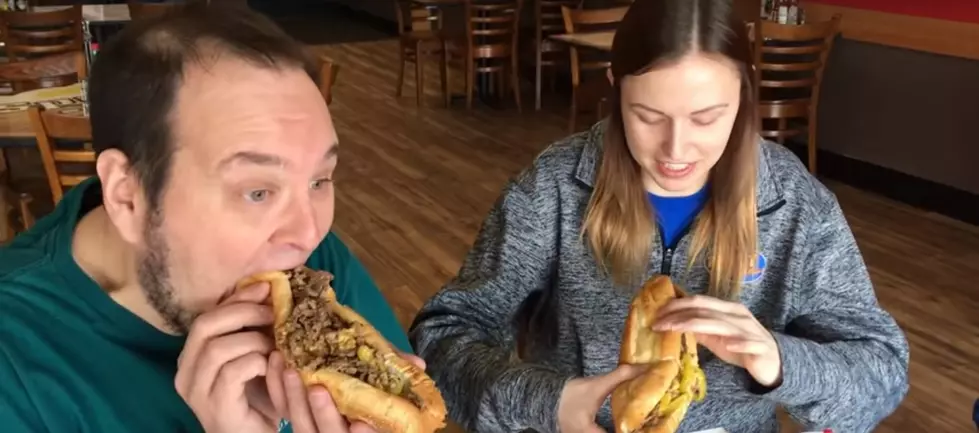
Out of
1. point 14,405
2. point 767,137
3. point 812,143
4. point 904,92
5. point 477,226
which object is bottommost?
point 477,226

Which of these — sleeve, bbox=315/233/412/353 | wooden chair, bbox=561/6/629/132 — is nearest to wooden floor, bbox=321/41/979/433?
wooden chair, bbox=561/6/629/132

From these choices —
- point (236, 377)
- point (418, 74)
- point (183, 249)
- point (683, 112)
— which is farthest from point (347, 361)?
point (418, 74)

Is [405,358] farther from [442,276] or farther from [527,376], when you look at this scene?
[442,276]

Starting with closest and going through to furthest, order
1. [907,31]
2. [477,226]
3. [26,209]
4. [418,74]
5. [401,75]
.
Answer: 1. [26,209]
2. [477,226]
3. [907,31]
4. [418,74]
5. [401,75]

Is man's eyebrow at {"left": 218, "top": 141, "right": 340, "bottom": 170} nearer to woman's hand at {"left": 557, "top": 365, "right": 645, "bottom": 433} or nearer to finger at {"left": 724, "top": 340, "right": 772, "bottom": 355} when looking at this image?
woman's hand at {"left": 557, "top": 365, "right": 645, "bottom": 433}

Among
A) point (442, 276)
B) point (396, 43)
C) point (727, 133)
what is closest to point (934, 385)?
point (442, 276)

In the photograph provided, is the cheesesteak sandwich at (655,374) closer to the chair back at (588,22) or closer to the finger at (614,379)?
the finger at (614,379)

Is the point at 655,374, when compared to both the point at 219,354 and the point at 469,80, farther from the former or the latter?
the point at 469,80

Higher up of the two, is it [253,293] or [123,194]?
[123,194]
